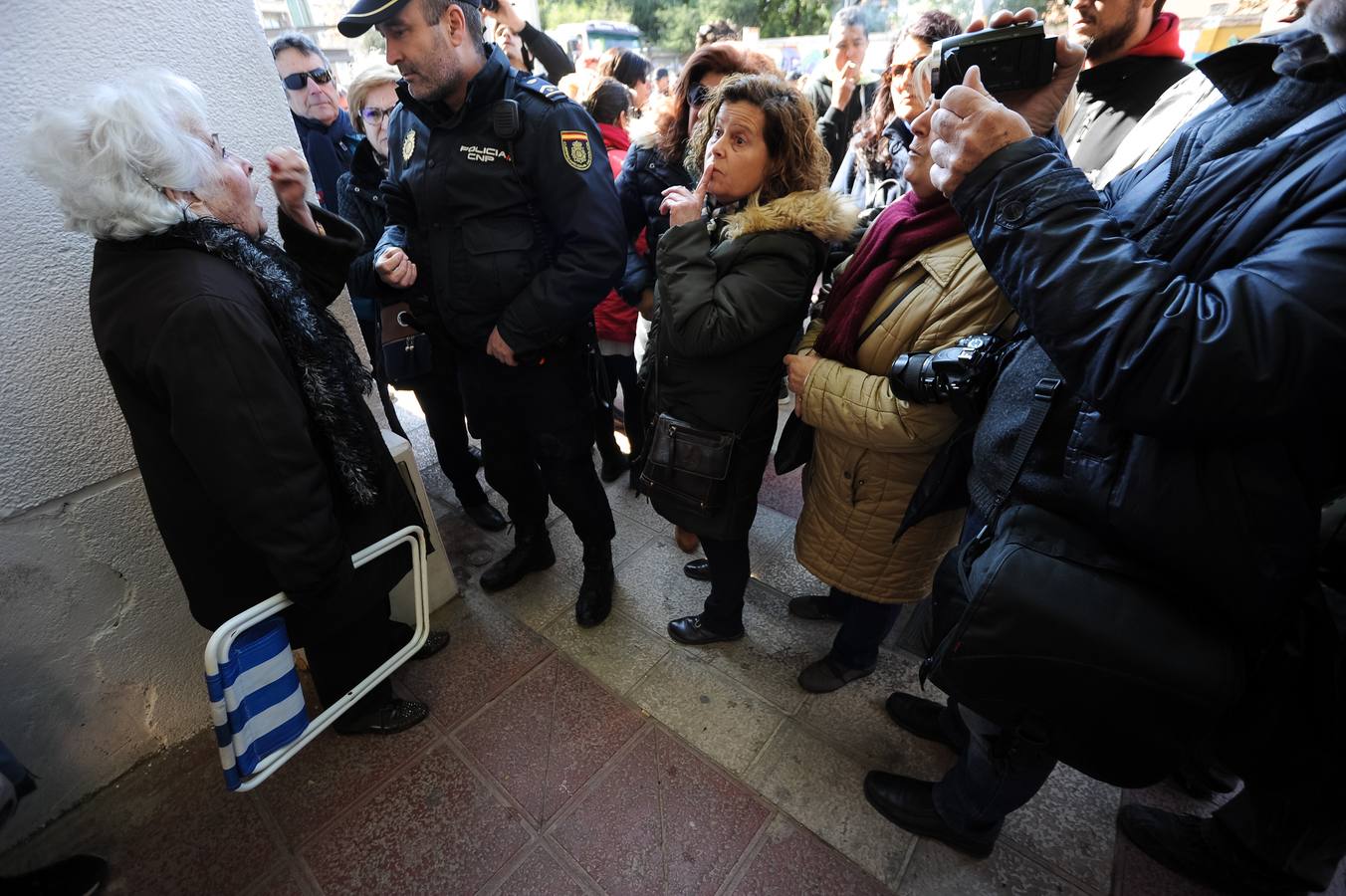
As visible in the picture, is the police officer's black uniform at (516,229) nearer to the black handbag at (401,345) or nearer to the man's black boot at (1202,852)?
the black handbag at (401,345)

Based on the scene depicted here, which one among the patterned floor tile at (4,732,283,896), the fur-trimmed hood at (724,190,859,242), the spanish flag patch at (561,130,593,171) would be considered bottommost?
the patterned floor tile at (4,732,283,896)

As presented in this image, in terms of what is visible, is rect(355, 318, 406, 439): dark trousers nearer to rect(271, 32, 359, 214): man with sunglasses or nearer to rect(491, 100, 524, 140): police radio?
rect(271, 32, 359, 214): man with sunglasses

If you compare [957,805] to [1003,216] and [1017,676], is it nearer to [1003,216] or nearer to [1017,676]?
[1017,676]

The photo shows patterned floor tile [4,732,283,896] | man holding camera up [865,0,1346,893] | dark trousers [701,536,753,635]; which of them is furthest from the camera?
dark trousers [701,536,753,635]

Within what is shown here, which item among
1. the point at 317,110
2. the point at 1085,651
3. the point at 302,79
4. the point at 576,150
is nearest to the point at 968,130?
the point at 1085,651

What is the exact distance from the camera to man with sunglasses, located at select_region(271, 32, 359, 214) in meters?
3.29

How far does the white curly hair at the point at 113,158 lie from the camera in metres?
1.27

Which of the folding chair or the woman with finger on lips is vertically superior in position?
the woman with finger on lips

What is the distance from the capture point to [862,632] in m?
2.11

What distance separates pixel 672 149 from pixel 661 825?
2526mm

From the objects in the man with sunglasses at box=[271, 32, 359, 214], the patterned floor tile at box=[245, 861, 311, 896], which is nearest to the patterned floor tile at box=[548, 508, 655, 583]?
the patterned floor tile at box=[245, 861, 311, 896]

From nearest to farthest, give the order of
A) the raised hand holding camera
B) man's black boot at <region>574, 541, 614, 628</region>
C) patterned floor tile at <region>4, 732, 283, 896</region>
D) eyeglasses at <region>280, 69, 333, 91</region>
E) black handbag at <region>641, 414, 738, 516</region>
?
the raised hand holding camera, patterned floor tile at <region>4, 732, 283, 896</region>, black handbag at <region>641, 414, 738, 516</region>, man's black boot at <region>574, 541, 614, 628</region>, eyeglasses at <region>280, 69, 333, 91</region>

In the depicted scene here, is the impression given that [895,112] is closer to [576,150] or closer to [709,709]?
[576,150]

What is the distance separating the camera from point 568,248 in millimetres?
2061
